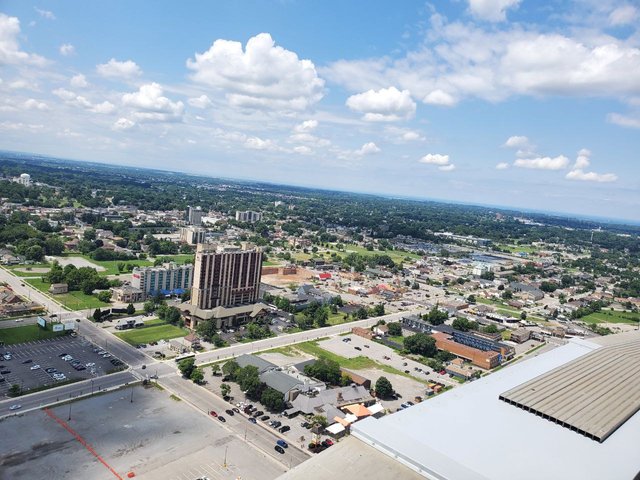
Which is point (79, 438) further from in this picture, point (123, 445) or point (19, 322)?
point (19, 322)

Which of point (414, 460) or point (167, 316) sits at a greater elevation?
point (414, 460)

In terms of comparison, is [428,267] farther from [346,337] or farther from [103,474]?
[103,474]

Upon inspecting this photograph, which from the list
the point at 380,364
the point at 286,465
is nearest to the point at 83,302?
the point at 380,364

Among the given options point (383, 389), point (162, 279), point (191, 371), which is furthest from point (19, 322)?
point (383, 389)

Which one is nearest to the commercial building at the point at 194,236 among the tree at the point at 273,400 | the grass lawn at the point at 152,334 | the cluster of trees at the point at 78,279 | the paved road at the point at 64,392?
the cluster of trees at the point at 78,279

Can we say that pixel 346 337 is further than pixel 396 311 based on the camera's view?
No

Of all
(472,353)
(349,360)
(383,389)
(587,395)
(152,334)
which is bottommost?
(152,334)
